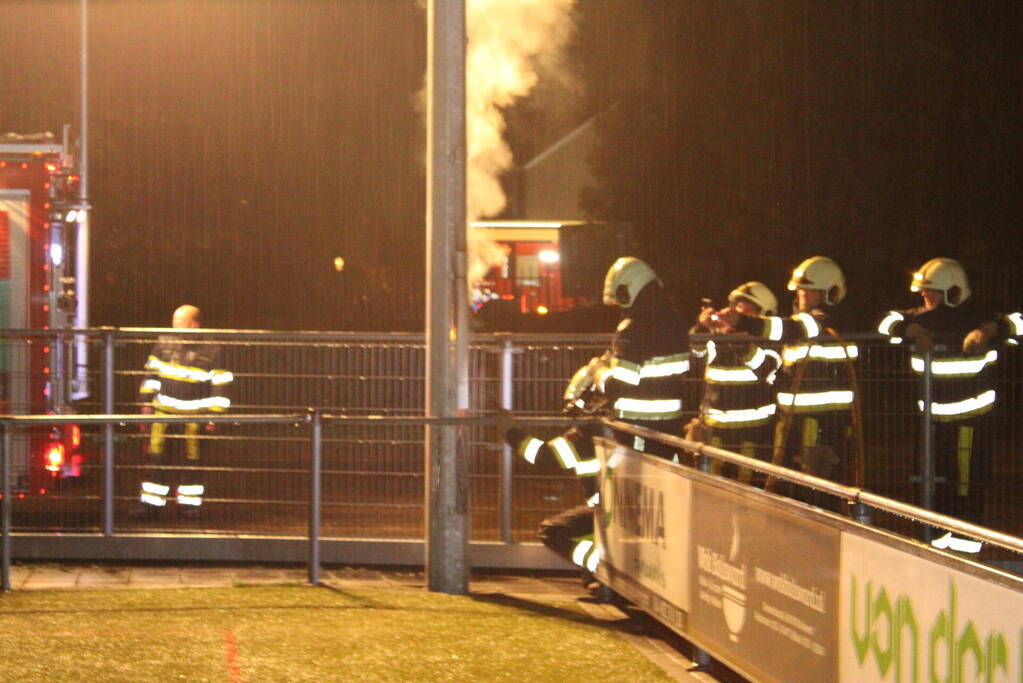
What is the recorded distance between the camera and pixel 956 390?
1054 centimetres

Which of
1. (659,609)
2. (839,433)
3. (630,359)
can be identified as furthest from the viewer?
(839,433)

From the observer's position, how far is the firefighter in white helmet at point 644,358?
30.8 feet

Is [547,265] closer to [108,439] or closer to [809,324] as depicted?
[108,439]

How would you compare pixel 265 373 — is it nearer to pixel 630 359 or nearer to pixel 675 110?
pixel 630 359

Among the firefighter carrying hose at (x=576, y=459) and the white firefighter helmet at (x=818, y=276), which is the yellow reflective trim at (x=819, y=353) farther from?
the firefighter carrying hose at (x=576, y=459)

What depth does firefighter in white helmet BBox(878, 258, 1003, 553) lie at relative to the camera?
34.2 feet

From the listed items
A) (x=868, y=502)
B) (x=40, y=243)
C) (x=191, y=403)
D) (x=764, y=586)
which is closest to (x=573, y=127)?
(x=40, y=243)

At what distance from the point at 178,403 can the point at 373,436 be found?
189cm

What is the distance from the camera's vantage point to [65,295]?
13.8m

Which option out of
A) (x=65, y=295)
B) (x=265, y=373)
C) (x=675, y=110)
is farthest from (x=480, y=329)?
(x=265, y=373)

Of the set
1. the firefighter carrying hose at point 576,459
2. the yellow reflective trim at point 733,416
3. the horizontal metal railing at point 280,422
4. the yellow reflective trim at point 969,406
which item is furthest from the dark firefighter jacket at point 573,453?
the yellow reflective trim at point 969,406

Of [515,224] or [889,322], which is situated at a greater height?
[515,224]

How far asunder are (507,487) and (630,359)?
1.95 m

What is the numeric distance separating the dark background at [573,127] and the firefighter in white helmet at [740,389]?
13310 mm
